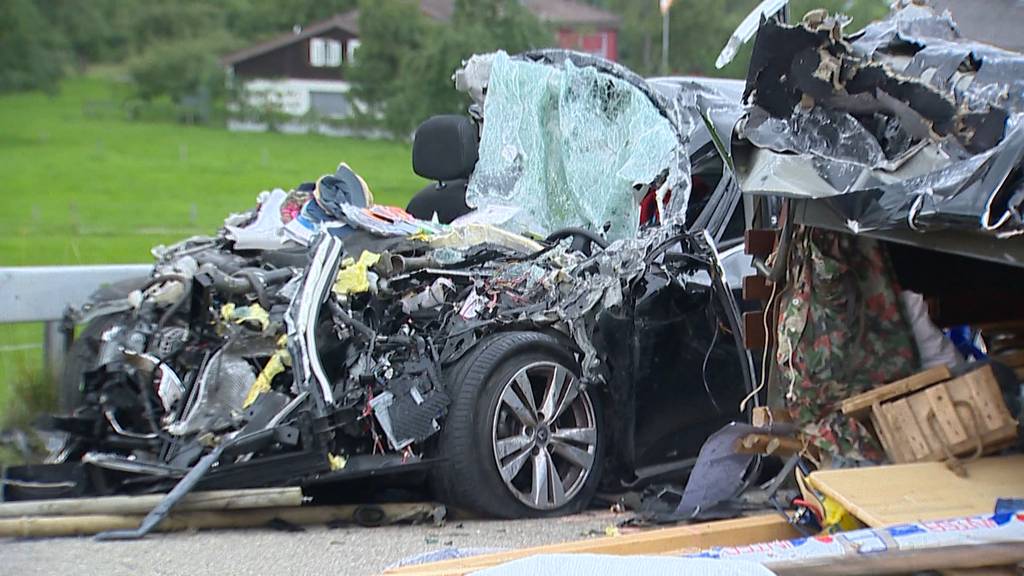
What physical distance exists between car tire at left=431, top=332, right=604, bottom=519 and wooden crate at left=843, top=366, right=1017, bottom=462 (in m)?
1.59

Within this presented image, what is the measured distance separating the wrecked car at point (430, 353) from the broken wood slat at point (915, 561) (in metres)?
1.89

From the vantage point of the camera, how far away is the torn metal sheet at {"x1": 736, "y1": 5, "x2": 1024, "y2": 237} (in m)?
4.29

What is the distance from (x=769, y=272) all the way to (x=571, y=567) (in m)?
2.19

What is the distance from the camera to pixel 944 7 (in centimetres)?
586

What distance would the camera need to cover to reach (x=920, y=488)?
473cm

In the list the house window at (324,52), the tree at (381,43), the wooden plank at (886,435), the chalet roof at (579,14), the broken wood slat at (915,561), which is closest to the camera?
the broken wood slat at (915,561)

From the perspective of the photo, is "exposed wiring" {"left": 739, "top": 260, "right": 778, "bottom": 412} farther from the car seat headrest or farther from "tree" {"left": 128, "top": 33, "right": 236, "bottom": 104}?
"tree" {"left": 128, "top": 33, "right": 236, "bottom": 104}

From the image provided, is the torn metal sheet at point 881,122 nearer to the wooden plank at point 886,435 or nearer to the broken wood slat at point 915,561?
the wooden plank at point 886,435

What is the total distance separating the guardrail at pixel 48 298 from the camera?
717 centimetres

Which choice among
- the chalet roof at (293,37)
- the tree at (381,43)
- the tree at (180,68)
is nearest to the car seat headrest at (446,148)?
the tree at (381,43)

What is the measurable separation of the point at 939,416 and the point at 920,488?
15.9 inches

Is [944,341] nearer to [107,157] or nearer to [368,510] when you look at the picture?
[368,510]

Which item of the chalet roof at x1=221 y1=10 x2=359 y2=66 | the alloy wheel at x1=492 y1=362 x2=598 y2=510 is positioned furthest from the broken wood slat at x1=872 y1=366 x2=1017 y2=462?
the chalet roof at x1=221 y1=10 x2=359 y2=66

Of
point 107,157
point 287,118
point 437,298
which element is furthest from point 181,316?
point 287,118
